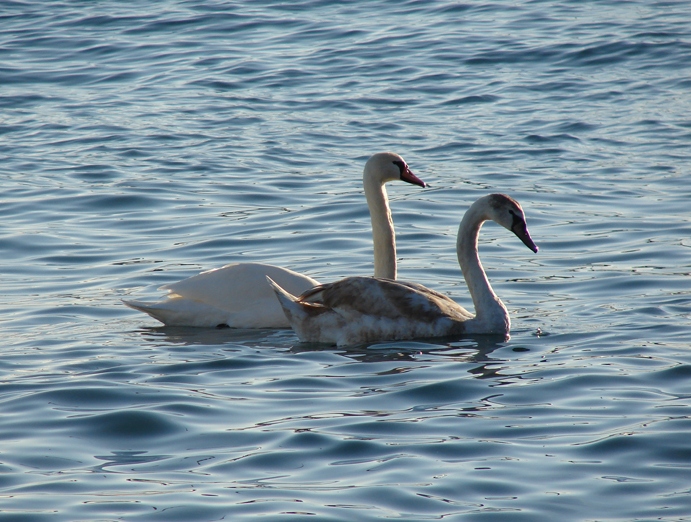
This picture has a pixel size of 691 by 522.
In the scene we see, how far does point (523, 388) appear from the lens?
6.90 m

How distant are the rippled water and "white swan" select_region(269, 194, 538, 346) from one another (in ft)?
0.50

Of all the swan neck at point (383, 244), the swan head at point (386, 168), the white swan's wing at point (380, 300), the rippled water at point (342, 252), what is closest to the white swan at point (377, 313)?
the white swan's wing at point (380, 300)

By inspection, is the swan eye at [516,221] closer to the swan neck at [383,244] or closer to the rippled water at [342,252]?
the rippled water at [342,252]

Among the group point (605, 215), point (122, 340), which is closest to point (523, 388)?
point (122, 340)

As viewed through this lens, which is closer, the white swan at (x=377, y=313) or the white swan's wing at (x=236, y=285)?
the white swan at (x=377, y=313)

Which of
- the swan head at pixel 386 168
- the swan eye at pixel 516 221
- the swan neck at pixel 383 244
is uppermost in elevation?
the swan head at pixel 386 168

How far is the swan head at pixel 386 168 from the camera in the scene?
955 centimetres

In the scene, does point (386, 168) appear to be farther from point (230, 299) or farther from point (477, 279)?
point (230, 299)

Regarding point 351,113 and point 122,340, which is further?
point 351,113

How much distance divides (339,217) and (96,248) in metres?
2.57

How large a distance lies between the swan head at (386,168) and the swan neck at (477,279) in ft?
3.00

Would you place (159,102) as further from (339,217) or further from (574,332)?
(574,332)

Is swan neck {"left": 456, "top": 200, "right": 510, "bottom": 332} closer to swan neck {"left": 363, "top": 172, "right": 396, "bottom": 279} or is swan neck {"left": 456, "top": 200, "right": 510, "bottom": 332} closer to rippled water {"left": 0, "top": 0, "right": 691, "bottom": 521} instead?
rippled water {"left": 0, "top": 0, "right": 691, "bottom": 521}

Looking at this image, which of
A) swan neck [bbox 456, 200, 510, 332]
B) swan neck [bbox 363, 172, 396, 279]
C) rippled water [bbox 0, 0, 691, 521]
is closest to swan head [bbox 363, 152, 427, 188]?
swan neck [bbox 363, 172, 396, 279]
